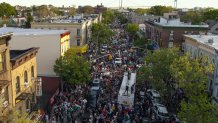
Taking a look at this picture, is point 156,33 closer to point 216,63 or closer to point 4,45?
point 216,63

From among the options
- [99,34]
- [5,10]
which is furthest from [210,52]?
[5,10]

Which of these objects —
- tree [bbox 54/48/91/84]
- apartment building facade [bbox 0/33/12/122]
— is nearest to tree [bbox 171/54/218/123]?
tree [bbox 54/48/91/84]

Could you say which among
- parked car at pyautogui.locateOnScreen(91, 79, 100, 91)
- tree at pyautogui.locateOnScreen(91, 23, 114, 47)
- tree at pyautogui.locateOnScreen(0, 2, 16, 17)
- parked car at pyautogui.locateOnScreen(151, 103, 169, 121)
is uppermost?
tree at pyautogui.locateOnScreen(0, 2, 16, 17)

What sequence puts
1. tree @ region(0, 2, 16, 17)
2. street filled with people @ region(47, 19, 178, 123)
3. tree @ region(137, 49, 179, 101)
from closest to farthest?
1. street filled with people @ region(47, 19, 178, 123)
2. tree @ region(137, 49, 179, 101)
3. tree @ region(0, 2, 16, 17)

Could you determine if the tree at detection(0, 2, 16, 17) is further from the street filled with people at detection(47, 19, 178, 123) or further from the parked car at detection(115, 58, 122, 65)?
the street filled with people at detection(47, 19, 178, 123)

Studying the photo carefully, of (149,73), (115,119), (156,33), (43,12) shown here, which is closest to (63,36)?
(149,73)

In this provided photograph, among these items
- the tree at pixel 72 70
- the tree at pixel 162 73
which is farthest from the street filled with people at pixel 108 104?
the tree at pixel 162 73
